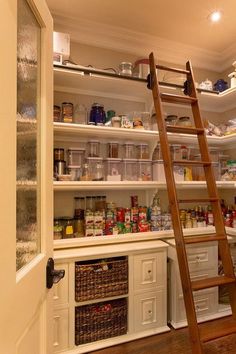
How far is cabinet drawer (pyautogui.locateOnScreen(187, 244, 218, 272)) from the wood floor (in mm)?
530

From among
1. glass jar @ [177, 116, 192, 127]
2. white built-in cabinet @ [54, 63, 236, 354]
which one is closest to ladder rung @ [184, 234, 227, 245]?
white built-in cabinet @ [54, 63, 236, 354]

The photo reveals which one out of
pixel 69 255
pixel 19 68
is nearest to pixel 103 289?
pixel 69 255

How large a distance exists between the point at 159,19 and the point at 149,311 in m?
2.46

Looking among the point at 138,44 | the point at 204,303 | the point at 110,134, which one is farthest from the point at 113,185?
the point at 138,44

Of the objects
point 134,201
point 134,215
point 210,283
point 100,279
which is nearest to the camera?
point 210,283

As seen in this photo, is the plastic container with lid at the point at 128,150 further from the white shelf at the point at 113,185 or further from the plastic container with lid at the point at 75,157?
the plastic container with lid at the point at 75,157

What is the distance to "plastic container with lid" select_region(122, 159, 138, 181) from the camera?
216cm

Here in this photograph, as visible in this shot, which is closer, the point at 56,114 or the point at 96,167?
the point at 56,114

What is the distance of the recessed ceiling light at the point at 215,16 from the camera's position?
1.95m

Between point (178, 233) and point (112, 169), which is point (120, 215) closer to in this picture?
point (112, 169)

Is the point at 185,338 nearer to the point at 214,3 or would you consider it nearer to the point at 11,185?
the point at 11,185

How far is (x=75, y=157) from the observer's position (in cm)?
206

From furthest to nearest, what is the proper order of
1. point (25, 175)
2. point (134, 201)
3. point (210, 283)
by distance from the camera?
point (134, 201), point (210, 283), point (25, 175)

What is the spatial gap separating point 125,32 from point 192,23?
1.98 ft
